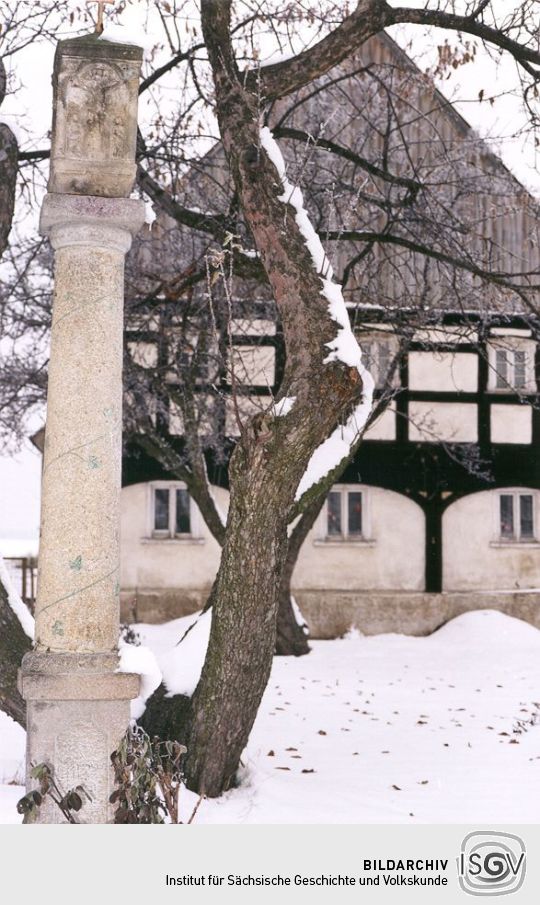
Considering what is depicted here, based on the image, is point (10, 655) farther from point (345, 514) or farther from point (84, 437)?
point (345, 514)

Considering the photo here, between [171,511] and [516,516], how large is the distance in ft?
18.4

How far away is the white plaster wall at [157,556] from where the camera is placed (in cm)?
1594

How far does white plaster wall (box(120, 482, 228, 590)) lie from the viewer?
1594cm

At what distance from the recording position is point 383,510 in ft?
53.8

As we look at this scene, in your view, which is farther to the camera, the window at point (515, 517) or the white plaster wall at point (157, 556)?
the window at point (515, 517)

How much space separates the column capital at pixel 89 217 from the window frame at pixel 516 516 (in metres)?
13.0

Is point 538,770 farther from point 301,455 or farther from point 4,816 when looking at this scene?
point 4,816

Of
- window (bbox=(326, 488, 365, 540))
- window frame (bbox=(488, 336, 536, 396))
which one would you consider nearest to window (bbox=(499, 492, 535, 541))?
window frame (bbox=(488, 336, 536, 396))

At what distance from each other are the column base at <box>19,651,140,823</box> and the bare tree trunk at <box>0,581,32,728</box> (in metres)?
1.29

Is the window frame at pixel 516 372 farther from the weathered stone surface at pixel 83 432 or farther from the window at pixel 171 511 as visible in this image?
the weathered stone surface at pixel 83 432

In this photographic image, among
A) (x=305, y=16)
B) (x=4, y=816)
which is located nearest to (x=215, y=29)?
(x=305, y=16)

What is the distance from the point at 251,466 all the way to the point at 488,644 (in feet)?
33.9

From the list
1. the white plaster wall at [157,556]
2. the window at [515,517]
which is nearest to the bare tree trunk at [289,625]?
the white plaster wall at [157,556]

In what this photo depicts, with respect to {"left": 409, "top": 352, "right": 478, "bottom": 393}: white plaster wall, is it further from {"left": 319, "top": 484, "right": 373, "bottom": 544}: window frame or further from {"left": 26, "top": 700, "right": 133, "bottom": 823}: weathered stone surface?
{"left": 26, "top": 700, "right": 133, "bottom": 823}: weathered stone surface
